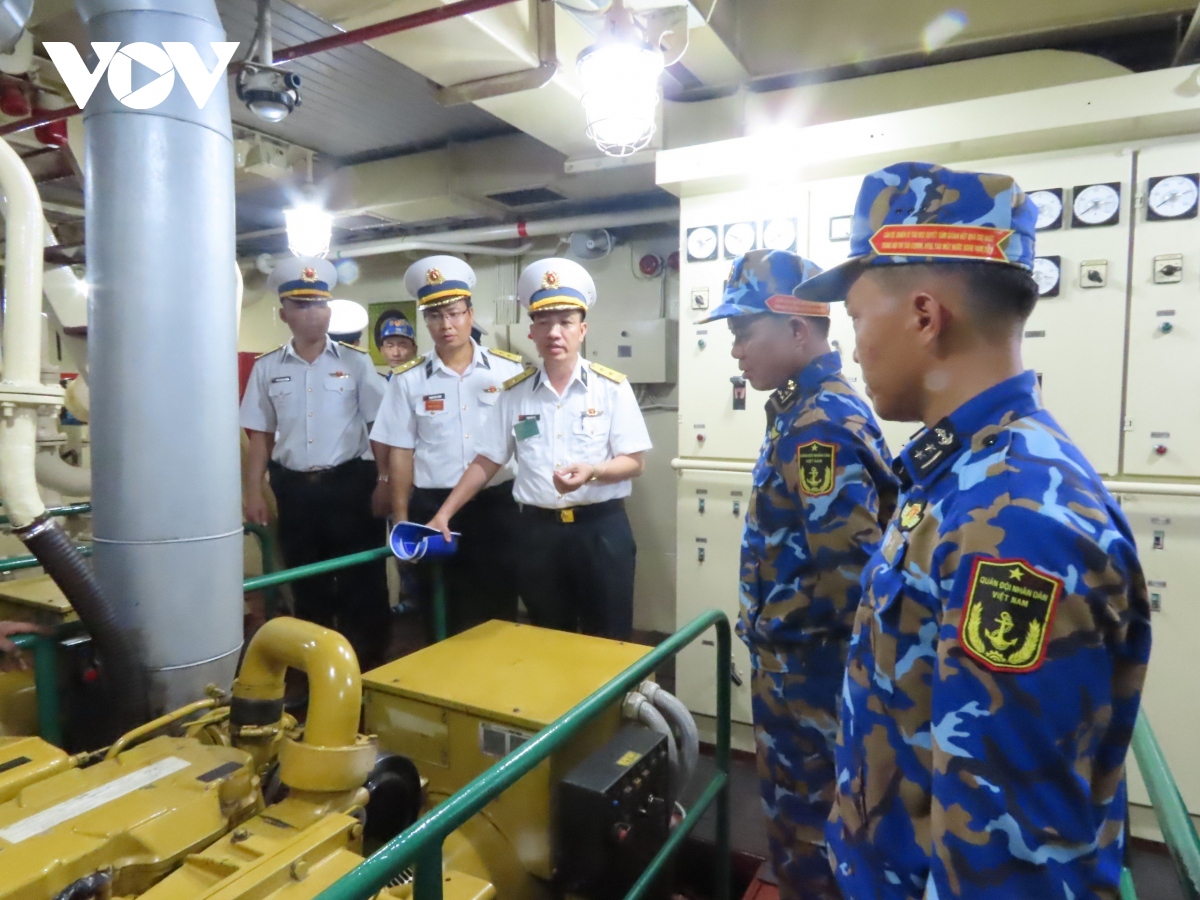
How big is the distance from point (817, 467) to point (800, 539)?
0.20 meters

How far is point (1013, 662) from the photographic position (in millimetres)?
736

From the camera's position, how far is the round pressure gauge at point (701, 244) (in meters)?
3.18

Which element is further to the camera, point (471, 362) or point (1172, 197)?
point (471, 362)

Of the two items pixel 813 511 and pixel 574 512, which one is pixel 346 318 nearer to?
pixel 574 512

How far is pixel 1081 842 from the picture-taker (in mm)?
737

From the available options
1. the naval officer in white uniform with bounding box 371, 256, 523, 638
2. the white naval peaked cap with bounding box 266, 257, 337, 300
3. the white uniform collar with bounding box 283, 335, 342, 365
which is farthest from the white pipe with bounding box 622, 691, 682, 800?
the white naval peaked cap with bounding box 266, 257, 337, 300

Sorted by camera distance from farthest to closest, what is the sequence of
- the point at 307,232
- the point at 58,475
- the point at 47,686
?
the point at 307,232 → the point at 58,475 → the point at 47,686

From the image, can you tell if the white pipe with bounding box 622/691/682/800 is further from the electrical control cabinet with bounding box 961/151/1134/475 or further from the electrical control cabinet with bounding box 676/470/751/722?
the electrical control cabinet with bounding box 961/151/1134/475

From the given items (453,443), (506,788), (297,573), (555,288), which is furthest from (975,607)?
(453,443)

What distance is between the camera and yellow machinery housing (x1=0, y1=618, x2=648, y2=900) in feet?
3.70

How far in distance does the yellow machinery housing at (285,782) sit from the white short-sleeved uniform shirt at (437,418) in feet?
3.83

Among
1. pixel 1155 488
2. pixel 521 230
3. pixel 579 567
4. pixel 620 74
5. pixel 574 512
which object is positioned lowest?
pixel 579 567

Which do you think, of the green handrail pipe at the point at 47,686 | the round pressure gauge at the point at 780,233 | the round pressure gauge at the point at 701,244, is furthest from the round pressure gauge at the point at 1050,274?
the green handrail pipe at the point at 47,686

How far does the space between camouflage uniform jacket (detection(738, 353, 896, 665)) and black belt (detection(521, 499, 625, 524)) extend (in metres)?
0.88
